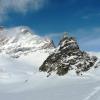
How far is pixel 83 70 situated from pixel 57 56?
13791 millimetres

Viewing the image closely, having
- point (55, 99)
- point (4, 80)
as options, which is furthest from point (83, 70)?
point (55, 99)

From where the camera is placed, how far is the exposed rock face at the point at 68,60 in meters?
92.8

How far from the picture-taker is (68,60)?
96.3 m

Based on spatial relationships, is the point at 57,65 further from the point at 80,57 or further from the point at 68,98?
the point at 68,98

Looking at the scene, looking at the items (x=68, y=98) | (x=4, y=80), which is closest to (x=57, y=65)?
(x=4, y=80)

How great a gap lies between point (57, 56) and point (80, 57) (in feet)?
28.6

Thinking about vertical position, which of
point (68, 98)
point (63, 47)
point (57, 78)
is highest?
point (63, 47)

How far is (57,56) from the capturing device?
10281 cm

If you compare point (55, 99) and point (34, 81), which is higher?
point (34, 81)

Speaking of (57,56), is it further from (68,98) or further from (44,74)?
(68,98)

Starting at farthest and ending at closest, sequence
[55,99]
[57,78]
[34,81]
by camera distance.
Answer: [34,81] < [57,78] < [55,99]

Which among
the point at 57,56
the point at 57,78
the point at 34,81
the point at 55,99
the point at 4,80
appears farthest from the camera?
the point at 4,80

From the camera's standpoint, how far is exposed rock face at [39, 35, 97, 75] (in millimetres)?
92750

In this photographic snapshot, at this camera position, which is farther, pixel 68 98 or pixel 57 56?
pixel 57 56
